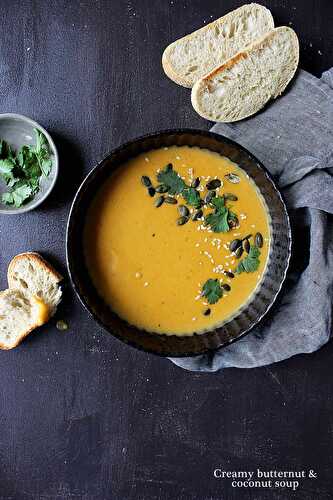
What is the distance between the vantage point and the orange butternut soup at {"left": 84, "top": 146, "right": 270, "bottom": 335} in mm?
2428

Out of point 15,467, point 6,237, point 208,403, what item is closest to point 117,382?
point 208,403

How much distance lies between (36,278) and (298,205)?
1.04 metres

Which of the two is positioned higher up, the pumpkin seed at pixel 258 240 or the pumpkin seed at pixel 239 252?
the pumpkin seed at pixel 258 240

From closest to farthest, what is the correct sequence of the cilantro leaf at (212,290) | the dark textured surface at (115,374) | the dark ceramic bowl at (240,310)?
1. the dark ceramic bowl at (240,310)
2. the cilantro leaf at (212,290)
3. the dark textured surface at (115,374)

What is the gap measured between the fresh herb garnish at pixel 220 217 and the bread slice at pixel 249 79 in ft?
1.09

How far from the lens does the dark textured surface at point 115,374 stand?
2574 millimetres

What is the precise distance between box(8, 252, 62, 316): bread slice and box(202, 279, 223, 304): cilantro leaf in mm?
578

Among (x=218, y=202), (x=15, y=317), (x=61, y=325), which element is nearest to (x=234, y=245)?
(x=218, y=202)

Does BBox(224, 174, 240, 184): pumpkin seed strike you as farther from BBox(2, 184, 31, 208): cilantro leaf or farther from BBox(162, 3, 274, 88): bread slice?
BBox(2, 184, 31, 208): cilantro leaf

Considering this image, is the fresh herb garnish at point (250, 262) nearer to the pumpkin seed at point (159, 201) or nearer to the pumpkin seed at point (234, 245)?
the pumpkin seed at point (234, 245)

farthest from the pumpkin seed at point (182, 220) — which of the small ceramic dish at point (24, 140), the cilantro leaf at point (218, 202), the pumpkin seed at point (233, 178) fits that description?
the small ceramic dish at point (24, 140)

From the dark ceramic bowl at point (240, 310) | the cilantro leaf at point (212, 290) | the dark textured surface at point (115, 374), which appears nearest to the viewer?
the dark ceramic bowl at point (240, 310)

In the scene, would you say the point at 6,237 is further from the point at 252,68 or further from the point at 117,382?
the point at 252,68

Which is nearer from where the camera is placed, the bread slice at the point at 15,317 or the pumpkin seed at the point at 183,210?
the pumpkin seed at the point at 183,210
